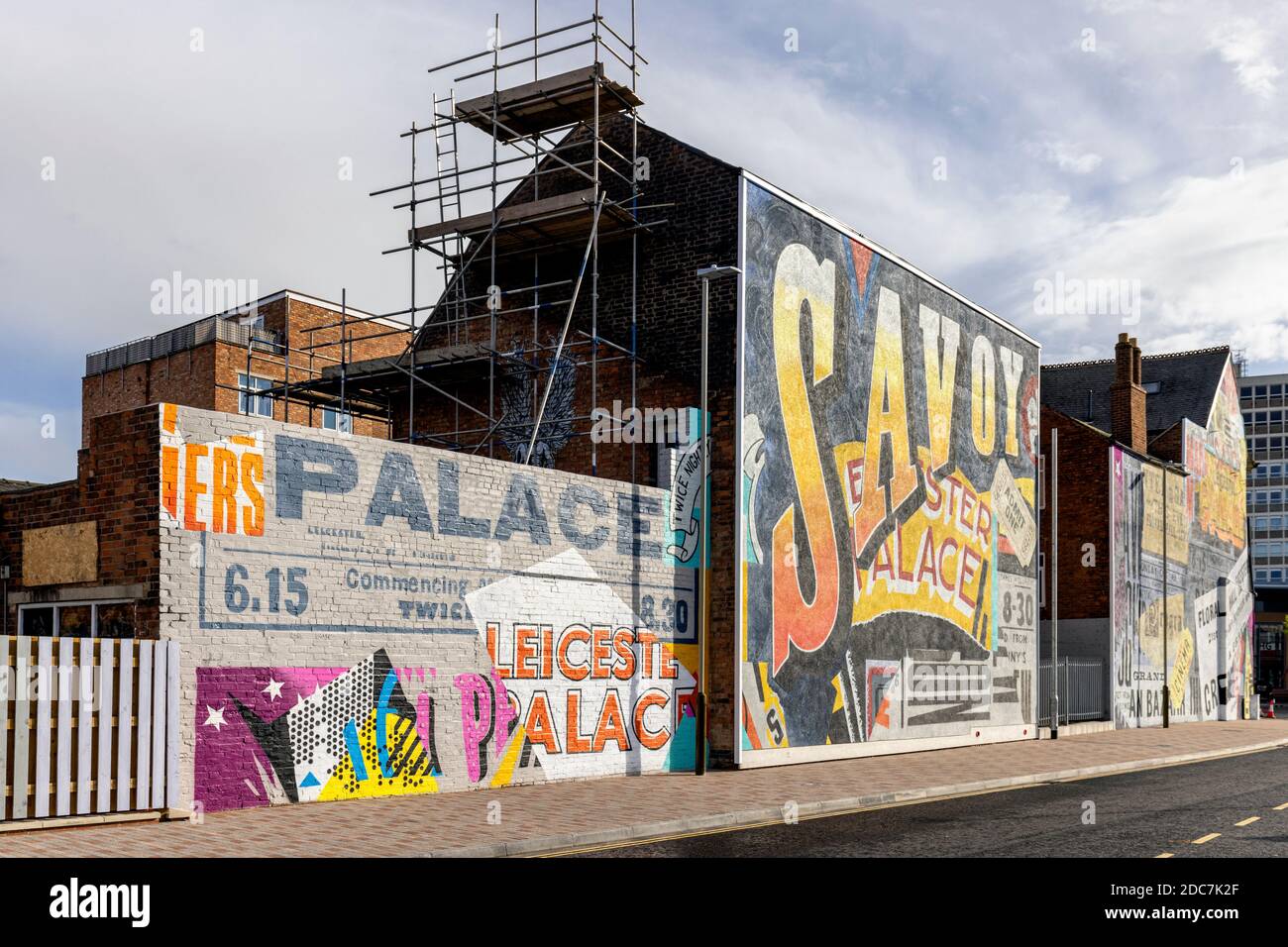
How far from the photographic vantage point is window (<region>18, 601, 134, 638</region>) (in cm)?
1393

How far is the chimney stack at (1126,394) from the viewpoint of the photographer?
4241cm

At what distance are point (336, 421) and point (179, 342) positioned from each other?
1840 centimetres

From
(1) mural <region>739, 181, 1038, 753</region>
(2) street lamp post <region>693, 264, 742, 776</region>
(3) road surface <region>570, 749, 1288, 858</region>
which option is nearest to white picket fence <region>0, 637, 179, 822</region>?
(3) road surface <region>570, 749, 1288, 858</region>

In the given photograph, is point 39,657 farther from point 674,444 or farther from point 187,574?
point 674,444

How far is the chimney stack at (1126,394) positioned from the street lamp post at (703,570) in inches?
1022

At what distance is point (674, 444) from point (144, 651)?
10695mm

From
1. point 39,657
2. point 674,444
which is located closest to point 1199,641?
point 674,444

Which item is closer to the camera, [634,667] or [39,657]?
[39,657]

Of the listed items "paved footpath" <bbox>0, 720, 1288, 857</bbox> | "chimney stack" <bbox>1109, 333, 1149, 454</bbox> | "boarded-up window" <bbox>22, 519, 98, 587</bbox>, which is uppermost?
"chimney stack" <bbox>1109, 333, 1149, 454</bbox>

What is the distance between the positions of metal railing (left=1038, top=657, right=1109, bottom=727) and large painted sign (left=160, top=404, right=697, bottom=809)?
17.4 meters

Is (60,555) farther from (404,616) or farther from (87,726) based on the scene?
(404,616)
